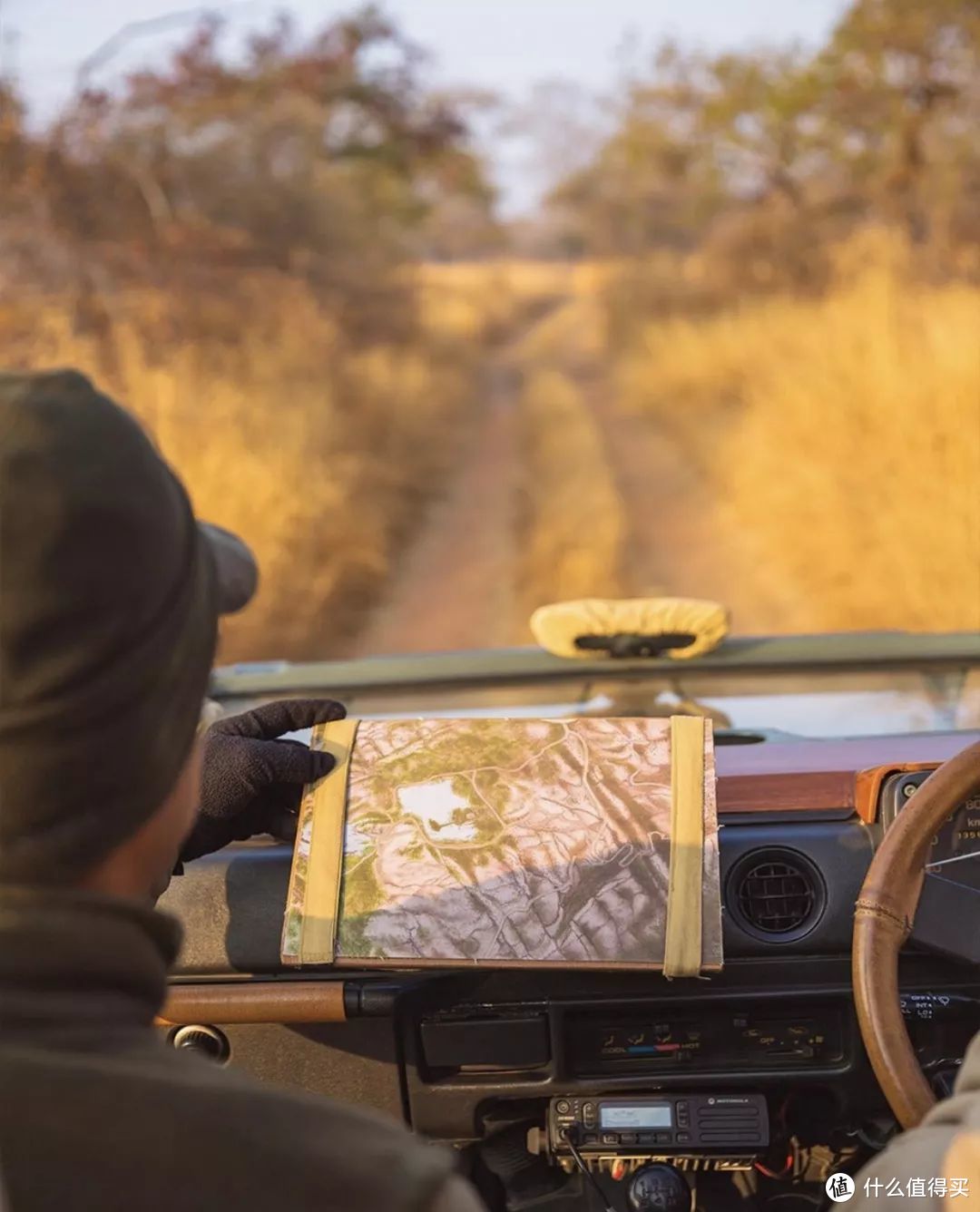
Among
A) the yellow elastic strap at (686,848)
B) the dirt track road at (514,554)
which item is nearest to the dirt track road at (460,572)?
the dirt track road at (514,554)

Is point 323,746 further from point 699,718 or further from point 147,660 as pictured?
point 147,660

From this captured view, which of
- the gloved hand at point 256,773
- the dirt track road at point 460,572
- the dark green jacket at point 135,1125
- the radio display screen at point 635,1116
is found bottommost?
the dirt track road at point 460,572

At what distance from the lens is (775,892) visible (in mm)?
2320

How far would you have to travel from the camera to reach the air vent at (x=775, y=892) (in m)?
2.30

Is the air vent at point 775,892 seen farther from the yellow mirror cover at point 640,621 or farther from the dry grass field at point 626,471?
the dry grass field at point 626,471

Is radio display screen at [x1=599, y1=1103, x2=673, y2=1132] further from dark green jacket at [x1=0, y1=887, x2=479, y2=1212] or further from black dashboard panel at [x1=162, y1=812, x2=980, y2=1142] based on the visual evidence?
dark green jacket at [x1=0, y1=887, x2=479, y2=1212]

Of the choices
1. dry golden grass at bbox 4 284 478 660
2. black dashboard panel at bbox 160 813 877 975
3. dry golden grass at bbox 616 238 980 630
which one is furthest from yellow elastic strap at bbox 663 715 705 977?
dry golden grass at bbox 4 284 478 660

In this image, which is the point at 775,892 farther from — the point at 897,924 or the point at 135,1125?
the point at 135,1125

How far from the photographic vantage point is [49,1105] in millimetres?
989

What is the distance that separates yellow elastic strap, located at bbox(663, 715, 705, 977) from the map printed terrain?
12 mm

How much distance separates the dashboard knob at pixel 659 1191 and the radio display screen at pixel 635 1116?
71 millimetres

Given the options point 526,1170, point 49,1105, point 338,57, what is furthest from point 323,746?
point 338,57

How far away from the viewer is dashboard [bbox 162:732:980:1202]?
2.27m

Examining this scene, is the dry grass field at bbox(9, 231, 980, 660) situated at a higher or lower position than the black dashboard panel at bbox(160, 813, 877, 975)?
lower
